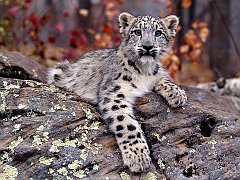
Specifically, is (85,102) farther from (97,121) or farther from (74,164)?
(74,164)

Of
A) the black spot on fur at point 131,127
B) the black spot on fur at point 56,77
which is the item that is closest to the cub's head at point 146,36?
the black spot on fur at point 131,127

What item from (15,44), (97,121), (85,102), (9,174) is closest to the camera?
(9,174)

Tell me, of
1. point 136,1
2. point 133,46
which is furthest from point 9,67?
point 136,1

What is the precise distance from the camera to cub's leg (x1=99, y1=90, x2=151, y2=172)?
5.25 m

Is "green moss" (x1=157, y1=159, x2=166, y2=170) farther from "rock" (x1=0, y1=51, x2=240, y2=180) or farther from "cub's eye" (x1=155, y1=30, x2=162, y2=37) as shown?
"cub's eye" (x1=155, y1=30, x2=162, y2=37)

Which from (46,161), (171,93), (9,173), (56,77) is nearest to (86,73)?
(56,77)

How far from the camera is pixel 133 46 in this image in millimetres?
6238

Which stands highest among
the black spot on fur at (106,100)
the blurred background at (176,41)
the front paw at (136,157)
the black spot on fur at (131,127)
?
the black spot on fur at (106,100)

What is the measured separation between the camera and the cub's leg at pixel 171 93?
19.9 ft

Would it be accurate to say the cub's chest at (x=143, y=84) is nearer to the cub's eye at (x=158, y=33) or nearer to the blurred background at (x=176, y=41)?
the cub's eye at (x=158, y=33)

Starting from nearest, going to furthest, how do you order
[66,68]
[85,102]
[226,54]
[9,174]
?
[9,174] < [85,102] < [66,68] < [226,54]

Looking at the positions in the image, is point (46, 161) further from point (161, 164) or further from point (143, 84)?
point (143, 84)

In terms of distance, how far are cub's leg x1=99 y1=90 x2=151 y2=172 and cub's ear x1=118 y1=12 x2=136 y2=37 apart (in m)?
0.83

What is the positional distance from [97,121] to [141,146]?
64 cm
